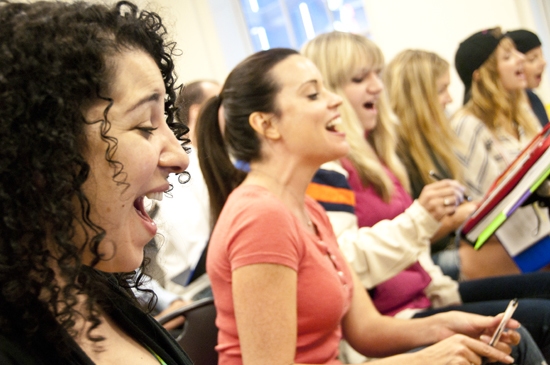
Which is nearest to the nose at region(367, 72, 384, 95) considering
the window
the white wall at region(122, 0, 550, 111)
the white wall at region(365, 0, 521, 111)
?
the white wall at region(122, 0, 550, 111)

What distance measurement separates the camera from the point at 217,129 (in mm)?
1767

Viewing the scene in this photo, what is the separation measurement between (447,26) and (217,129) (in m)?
3.51

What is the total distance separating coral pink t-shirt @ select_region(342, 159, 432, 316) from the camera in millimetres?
1915

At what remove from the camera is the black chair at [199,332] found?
4.87ft

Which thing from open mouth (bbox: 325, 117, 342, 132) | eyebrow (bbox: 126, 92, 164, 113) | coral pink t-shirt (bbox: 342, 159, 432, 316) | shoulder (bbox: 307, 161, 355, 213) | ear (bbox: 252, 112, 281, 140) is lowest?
coral pink t-shirt (bbox: 342, 159, 432, 316)

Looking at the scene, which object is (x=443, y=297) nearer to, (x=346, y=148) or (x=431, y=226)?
(x=431, y=226)

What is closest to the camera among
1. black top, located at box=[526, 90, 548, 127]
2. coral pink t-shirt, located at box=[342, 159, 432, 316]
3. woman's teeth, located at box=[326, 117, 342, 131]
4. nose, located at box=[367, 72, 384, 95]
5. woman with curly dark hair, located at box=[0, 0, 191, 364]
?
woman with curly dark hair, located at box=[0, 0, 191, 364]

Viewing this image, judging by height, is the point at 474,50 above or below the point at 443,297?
above

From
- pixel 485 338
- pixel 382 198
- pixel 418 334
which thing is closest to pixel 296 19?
pixel 382 198

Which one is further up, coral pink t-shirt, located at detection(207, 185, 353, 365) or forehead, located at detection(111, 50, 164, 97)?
forehead, located at detection(111, 50, 164, 97)

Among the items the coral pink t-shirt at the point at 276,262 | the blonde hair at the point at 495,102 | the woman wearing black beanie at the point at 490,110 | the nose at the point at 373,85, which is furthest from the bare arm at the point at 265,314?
the blonde hair at the point at 495,102

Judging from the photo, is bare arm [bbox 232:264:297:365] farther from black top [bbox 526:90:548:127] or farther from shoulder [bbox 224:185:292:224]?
black top [bbox 526:90:548:127]

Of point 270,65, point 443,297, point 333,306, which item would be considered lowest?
point 443,297

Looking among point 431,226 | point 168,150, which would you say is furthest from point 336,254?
point 168,150
